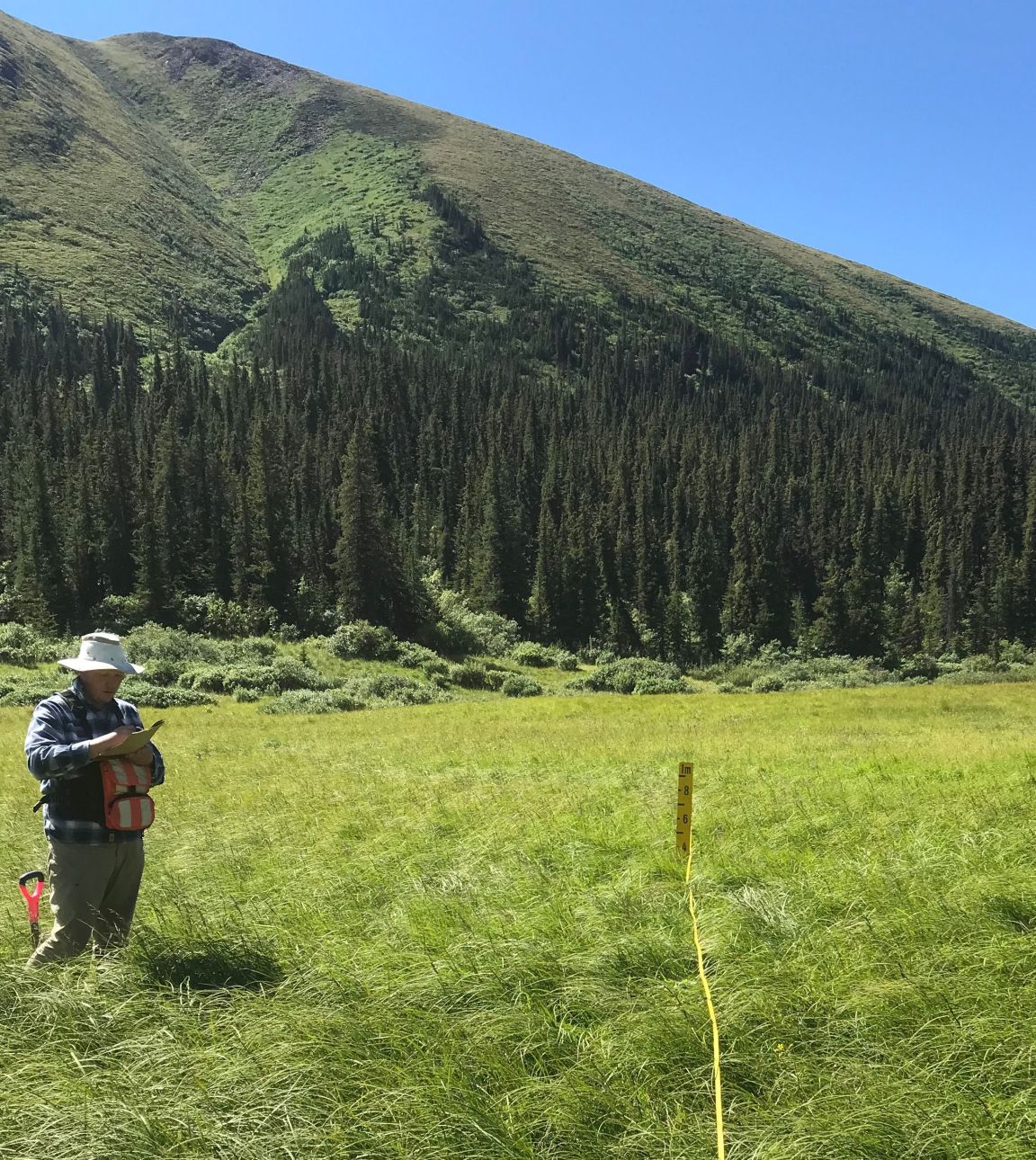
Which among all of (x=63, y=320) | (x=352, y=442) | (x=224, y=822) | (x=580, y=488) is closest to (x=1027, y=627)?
(x=580, y=488)

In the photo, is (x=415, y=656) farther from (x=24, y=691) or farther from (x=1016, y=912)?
(x=1016, y=912)

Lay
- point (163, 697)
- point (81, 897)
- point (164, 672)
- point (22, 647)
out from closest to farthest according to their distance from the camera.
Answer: point (81, 897) → point (163, 697) → point (164, 672) → point (22, 647)

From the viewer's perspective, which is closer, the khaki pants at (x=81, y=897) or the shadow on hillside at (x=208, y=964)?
the shadow on hillside at (x=208, y=964)

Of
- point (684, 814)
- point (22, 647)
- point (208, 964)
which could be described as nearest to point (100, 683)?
point (208, 964)

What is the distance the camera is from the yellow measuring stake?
128 inches

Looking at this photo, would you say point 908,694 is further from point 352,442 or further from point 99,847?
point 352,442

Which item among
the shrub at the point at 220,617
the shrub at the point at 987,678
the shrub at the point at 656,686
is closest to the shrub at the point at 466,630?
the shrub at the point at 220,617

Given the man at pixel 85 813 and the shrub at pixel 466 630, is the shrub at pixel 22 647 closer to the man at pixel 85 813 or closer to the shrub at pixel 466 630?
the shrub at pixel 466 630

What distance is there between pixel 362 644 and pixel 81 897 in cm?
5075

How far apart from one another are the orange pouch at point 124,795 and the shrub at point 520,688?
41.4m

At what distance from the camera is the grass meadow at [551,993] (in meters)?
3.34

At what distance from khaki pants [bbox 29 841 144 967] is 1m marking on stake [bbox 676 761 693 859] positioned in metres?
4.55

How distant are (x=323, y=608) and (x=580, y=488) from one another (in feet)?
142

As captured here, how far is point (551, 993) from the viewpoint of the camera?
4.43m
